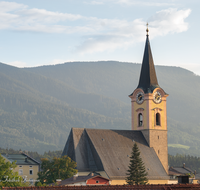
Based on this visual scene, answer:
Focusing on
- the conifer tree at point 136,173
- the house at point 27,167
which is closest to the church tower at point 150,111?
the conifer tree at point 136,173

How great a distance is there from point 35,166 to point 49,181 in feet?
161

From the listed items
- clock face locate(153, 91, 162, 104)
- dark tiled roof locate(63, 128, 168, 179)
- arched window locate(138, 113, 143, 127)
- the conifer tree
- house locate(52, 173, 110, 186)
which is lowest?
house locate(52, 173, 110, 186)

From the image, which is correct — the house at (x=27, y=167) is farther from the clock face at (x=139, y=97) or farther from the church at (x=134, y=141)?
the clock face at (x=139, y=97)

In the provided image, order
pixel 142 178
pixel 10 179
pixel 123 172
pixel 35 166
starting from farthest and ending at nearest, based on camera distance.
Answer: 1. pixel 35 166
2. pixel 123 172
3. pixel 142 178
4. pixel 10 179

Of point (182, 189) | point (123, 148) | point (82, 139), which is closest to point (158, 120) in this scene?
point (123, 148)

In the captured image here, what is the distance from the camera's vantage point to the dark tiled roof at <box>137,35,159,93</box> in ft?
291

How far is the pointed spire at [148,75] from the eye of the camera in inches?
3497

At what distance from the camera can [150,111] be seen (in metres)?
87.2

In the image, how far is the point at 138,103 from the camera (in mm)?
89625

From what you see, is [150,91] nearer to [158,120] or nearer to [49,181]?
[158,120]

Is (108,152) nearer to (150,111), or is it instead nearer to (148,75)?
(150,111)

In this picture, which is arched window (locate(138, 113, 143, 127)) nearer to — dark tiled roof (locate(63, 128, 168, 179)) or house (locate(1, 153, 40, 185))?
dark tiled roof (locate(63, 128, 168, 179))

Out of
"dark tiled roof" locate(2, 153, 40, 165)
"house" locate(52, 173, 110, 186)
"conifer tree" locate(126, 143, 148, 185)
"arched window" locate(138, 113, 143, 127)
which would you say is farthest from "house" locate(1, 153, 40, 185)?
"house" locate(52, 173, 110, 186)

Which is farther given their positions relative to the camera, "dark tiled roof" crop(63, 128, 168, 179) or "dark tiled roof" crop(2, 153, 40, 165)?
"dark tiled roof" crop(2, 153, 40, 165)
